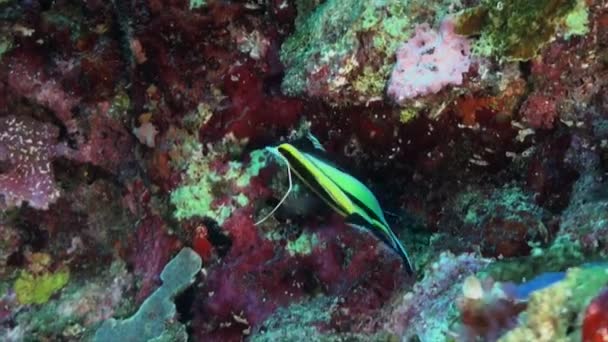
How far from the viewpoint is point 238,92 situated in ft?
11.4

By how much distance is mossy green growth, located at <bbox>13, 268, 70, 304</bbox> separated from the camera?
13.4ft

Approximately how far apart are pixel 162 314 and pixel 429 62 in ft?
7.77

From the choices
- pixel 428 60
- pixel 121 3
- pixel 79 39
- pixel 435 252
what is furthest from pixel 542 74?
pixel 79 39

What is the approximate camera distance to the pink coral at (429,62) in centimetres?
271

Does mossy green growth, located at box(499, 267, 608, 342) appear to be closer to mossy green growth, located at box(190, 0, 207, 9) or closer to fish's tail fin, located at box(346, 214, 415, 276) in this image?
fish's tail fin, located at box(346, 214, 415, 276)

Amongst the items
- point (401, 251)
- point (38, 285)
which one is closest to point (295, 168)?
point (401, 251)

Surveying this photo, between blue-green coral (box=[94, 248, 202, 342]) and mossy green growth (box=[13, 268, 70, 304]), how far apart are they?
0.53 m

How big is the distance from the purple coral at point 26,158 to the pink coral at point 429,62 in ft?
8.00

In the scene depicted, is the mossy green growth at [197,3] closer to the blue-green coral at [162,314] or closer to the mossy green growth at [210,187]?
the mossy green growth at [210,187]

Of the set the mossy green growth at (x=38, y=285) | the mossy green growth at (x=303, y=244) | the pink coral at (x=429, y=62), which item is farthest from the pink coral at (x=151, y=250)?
the pink coral at (x=429, y=62)

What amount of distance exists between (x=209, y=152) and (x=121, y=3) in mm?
1130

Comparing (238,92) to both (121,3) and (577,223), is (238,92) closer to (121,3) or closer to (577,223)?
(121,3)

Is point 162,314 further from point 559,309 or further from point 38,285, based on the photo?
point 559,309

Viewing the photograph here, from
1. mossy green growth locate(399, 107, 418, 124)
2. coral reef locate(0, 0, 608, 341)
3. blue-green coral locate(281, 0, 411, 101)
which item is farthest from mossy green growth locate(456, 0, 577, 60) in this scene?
mossy green growth locate(399, 107, 418, 124)
